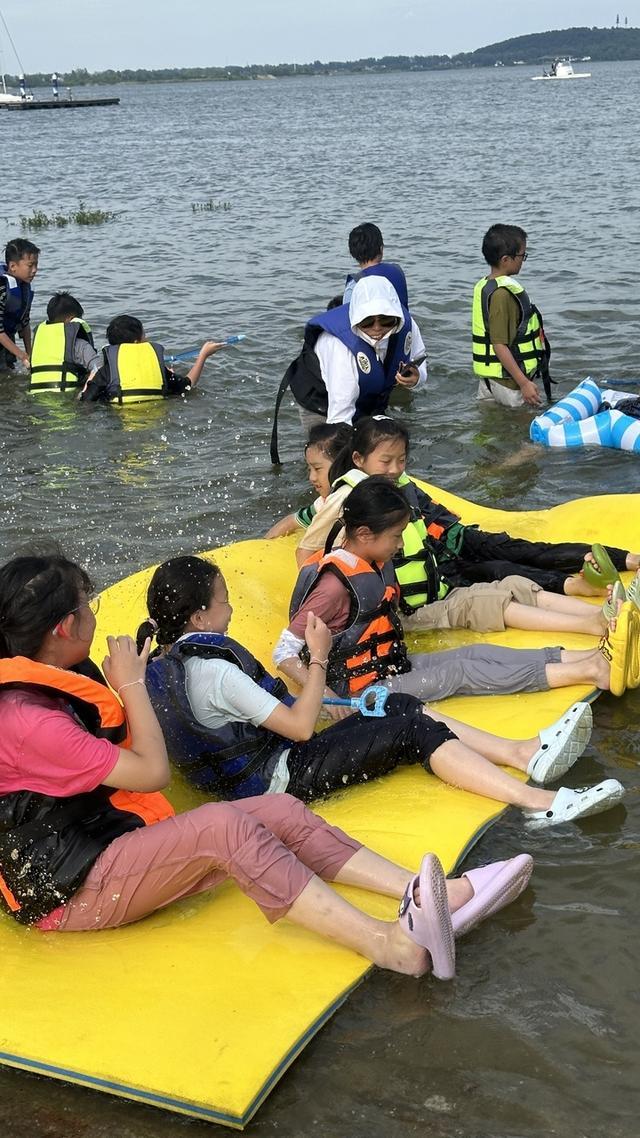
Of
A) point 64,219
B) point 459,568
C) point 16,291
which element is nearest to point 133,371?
point 16,291

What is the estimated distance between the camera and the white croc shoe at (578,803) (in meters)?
3.73

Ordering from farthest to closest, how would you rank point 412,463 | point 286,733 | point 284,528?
point 412,463
point 284,528
point 286,733

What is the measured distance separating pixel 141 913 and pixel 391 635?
1614mm

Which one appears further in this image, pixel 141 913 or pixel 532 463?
pixel 532 463

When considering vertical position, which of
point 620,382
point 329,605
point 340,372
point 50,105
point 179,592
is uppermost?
point 50,105

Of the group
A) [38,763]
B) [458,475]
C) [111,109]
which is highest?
[111,109]

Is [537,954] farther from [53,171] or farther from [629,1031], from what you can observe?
[53,171]

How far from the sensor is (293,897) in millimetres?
3051

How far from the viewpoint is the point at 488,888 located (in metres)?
3.21

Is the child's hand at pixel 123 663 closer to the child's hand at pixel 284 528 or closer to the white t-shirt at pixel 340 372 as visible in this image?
the child's hand at pixel 284 528

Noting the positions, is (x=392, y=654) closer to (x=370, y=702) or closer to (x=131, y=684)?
(x=370, y=702)

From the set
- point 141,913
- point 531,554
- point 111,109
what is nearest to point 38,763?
point 141,913

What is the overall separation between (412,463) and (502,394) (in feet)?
3.63

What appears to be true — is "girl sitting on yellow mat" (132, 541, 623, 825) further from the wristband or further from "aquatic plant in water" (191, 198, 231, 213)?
"aquatic plant in water" (191, 198, 231, 213)
